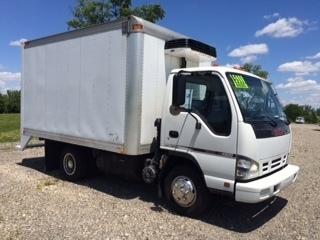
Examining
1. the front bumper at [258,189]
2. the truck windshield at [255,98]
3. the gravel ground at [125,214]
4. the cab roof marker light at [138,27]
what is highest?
the cab roof marker light at [138,27]

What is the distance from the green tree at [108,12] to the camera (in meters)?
15.8

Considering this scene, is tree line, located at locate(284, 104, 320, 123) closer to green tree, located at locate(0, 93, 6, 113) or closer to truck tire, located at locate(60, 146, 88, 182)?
green tree, located at locate(0, 93, 6, 113)

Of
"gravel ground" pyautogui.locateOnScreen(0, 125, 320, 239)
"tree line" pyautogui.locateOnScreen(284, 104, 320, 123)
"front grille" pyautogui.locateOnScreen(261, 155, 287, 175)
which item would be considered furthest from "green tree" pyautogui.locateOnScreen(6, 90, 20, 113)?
"front grille" pyautogui.locateOnScreen(261, 155, 287, 175)

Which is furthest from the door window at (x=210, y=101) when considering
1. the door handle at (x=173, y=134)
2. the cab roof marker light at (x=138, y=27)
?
the cab roof marker light at (x=138, y=27)

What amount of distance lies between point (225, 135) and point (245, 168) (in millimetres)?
585

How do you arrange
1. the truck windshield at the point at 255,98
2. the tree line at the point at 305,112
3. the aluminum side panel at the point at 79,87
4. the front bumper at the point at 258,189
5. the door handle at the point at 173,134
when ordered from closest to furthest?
the front bumper at the point at 258,189 < the truck windshield at the point at 255,98 < the door handle at the point at 173,134 < the aluminum side panel at the point at 79,87 < the tree line at the point at 305,112

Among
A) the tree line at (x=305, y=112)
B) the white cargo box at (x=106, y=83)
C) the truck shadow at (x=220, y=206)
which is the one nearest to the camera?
the truck shadow at (x=220, y=206)

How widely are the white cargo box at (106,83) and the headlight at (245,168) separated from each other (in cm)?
192

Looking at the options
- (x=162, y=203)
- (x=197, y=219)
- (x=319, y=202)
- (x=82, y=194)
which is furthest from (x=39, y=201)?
(x=319, y=202)

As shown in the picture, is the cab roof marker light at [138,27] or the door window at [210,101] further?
the cab roof marker light at [138,27]

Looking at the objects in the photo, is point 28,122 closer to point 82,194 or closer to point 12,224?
point 82,194

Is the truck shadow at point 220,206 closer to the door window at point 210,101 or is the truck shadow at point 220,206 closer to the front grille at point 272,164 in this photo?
the front grille at point 272,164

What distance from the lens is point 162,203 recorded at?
700cm

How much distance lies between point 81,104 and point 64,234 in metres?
3.10
